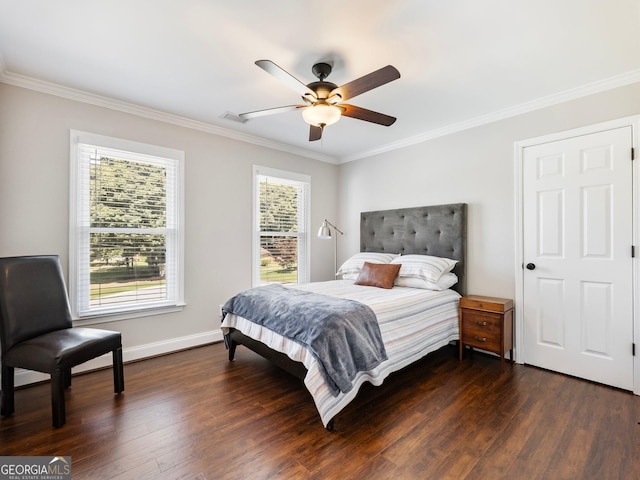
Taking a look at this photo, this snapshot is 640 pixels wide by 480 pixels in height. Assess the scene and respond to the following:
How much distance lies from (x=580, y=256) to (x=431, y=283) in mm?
1305

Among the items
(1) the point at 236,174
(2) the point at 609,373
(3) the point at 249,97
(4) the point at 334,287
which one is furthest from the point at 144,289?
(2) the point at 609,373

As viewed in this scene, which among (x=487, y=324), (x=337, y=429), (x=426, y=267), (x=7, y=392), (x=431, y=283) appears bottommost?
(x=337, y=429)

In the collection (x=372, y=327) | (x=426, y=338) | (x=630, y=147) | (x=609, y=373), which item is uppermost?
(x=630, y=147)

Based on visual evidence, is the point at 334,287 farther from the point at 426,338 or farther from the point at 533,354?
the point at 533,354

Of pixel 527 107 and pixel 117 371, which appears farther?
pixel 527 107

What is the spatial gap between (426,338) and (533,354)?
1.15 meters

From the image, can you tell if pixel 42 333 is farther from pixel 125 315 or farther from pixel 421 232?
pixel 421 232

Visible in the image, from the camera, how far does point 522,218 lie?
3.09 meters

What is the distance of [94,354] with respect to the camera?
2.25 metres

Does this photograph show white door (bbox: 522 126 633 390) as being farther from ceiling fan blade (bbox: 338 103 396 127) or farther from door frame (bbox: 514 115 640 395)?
ceiling fan blade (bbox: 338 103 396 127)

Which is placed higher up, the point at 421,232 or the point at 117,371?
the point at 421,232

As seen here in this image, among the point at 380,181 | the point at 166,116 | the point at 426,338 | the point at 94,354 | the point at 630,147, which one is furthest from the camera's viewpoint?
the point at 380,181

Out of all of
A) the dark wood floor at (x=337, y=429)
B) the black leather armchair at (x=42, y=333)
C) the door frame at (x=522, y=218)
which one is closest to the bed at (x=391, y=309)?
the dark wood floor at (x=337, y=429)

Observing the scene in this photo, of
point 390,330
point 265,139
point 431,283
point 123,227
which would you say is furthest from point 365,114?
point 123,227
